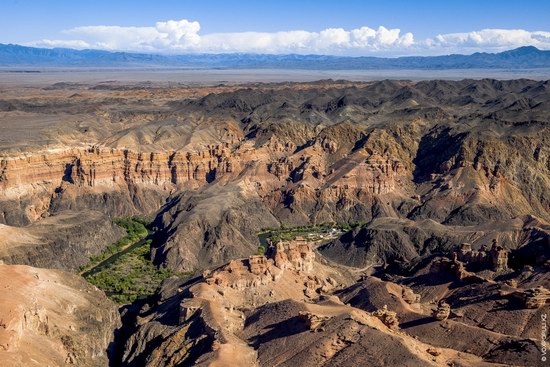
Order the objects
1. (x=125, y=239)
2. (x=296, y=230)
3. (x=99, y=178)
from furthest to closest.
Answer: (x=99, y=178)
(x=296, y=230)
(x=125, y=239)

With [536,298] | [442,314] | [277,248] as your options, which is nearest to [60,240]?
[277,248]

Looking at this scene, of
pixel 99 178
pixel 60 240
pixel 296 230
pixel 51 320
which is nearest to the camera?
pixel 51 320

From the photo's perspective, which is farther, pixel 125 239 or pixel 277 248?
pixel 125 239

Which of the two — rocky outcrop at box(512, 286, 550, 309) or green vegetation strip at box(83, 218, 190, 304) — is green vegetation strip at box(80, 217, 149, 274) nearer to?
green vegetation strip at box(83, 218, 190, 304)

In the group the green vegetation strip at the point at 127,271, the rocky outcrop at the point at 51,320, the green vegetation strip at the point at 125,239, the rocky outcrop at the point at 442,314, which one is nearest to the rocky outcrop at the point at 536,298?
the rocky outcrop at the point at 442,314

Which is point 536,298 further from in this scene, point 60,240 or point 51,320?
point 60,240

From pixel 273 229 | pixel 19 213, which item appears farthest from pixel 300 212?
pixel 19 213
